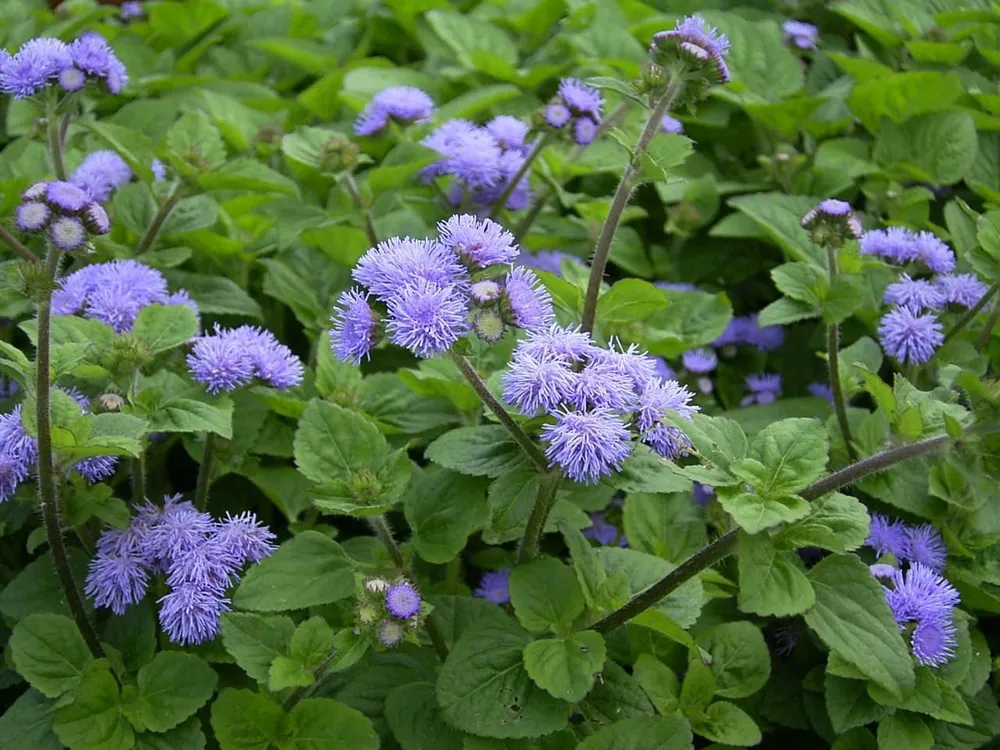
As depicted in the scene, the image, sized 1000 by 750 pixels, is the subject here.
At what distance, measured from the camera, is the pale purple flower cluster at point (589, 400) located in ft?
5.34

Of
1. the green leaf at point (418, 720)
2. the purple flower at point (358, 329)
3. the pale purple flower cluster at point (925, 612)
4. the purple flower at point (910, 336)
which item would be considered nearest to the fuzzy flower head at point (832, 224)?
the purple flower at point (910, 336)

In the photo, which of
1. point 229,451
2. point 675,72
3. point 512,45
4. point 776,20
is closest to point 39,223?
point 229,451

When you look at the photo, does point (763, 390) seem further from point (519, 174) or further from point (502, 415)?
point (502, 415)

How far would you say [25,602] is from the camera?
2.11 metres

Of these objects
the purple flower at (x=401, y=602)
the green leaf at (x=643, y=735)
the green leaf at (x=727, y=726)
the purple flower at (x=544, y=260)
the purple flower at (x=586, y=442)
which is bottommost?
the green leaf at (x=727, y=726)

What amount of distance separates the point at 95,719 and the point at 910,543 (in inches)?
69.3

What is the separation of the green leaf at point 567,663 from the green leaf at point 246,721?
1.64 feet

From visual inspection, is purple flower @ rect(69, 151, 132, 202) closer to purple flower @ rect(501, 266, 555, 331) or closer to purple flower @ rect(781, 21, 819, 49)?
purple flower @ rect(501, 266, 555, 331)

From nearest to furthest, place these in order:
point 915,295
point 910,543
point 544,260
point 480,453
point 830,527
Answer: point 830,527 < point 480,453 < point 910,543 < point 915,295 < point 544,260

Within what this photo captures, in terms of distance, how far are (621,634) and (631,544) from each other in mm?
238

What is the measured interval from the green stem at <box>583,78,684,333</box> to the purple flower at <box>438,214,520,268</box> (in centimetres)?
32

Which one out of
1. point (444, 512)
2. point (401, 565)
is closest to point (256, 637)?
point (401, 565)

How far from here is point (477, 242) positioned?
175 cm

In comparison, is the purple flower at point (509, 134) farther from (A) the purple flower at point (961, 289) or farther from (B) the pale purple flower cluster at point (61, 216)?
(B) the pale purple flower cluster at point (61, 216)
